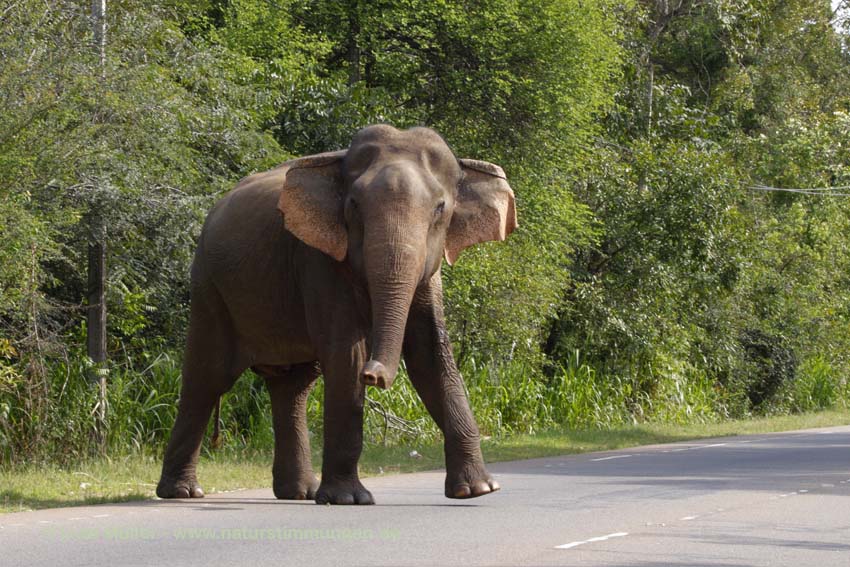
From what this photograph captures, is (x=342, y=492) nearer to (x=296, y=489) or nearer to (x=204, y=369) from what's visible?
(x=296, y=489)

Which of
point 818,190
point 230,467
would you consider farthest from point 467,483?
point 818,190

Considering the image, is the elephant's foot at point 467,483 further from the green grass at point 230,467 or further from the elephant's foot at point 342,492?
the green grass at point 230,467

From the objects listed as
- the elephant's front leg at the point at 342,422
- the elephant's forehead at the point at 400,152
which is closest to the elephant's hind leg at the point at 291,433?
the elephant's front leg at the point at 342,422

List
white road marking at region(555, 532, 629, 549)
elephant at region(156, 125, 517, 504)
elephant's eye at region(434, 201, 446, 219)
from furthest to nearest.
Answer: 1. elephant's eye at region(434, 201, 446, 219)
2. elephant at region(156, 125, 517, 504)
3. white road marking at region(555, 532, 629, 549)

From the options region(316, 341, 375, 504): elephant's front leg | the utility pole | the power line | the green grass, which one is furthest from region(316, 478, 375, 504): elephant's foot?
the power line

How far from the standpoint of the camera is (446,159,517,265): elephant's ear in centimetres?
1166

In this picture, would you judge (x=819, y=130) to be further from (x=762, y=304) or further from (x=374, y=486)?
(x=374, y=486)

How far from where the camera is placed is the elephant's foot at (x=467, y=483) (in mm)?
11352

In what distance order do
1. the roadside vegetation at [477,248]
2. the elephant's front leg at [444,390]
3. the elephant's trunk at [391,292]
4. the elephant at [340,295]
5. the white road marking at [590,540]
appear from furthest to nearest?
the roadside vegetation at [477,248] → the elephant's front leg at [444,390] → the elephant at [340,295] → the elephant's trunk at [391,292] → the white road marking at [590,540]

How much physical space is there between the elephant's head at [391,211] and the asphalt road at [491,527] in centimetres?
134

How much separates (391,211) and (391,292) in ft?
2.03

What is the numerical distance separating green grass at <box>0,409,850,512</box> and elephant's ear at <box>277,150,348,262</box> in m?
3.00

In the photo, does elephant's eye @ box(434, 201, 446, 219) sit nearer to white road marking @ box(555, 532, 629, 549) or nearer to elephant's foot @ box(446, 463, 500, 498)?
elephant's foot @ box(446, 463, 500, 498)

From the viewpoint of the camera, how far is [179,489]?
12.7 m
